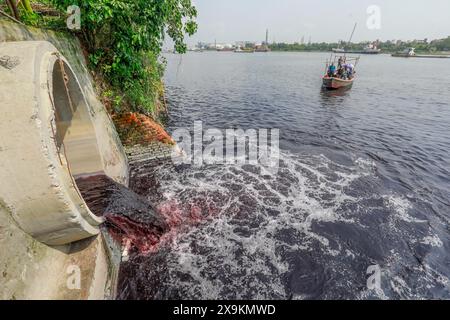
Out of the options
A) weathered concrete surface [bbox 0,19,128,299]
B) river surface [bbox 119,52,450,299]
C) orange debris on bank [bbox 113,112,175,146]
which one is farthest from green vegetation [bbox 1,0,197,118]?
river surface [bbox 119,52,450,299]

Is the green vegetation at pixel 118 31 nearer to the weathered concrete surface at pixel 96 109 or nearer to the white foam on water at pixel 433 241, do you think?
the weathered concrete surface at pixel 96 109

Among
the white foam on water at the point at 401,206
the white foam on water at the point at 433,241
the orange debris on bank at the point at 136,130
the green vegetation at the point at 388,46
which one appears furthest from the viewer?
the green vegetation at the point at 388,46

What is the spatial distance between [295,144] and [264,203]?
6.54 meters

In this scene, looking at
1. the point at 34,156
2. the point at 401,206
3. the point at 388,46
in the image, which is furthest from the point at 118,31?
the point at 388,46

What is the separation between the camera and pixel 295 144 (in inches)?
547

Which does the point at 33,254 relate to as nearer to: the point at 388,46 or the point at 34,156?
the point at 34,156

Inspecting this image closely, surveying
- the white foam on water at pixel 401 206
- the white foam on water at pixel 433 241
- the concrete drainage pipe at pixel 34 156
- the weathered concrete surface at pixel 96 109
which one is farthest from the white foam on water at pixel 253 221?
the concrete drainage pipe at pixel 34 156

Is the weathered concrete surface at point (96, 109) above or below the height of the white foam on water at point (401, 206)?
above

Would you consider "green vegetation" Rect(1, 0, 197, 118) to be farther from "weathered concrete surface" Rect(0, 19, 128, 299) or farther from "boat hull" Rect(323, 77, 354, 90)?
"boat hull" Rect(323, 77, 354, 90)

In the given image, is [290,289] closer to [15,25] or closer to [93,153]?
→ [93,153]

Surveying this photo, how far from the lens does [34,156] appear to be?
3236mm

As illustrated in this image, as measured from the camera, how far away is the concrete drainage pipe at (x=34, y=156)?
3148mm

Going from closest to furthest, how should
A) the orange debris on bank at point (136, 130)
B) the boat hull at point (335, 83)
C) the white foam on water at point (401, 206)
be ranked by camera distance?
1. the white foam on water at point (401, 206)
2. the orange debris on bank at point (136, 130)
3. the boat hull at point (335, 83)

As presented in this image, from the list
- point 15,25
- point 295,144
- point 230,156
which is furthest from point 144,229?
point 295,144
